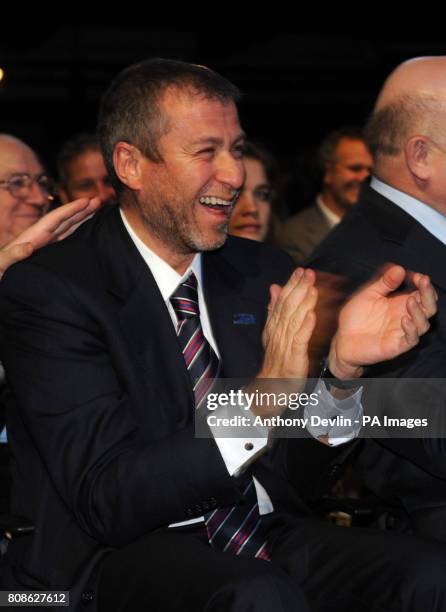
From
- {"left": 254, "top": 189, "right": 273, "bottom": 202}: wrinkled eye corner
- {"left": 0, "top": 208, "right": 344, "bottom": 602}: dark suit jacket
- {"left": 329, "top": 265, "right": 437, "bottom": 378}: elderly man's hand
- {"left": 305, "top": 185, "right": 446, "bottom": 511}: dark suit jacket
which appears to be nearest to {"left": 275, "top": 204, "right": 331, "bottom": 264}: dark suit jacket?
{"left": 254, "top": 189, "right": 273, "bottom": 202}: wrinkled eye corner

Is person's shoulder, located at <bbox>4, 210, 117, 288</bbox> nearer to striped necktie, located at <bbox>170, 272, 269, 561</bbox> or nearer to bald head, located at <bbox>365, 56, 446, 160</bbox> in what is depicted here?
striped necktie, located at <bbox>170, 272, 269, 561</bbox>

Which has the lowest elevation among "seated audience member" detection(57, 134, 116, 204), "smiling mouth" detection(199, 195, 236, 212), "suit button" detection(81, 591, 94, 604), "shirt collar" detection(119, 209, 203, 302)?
"seated audience member" detection(57, 134, 116, 204)

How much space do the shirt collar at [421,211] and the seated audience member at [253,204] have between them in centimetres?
181

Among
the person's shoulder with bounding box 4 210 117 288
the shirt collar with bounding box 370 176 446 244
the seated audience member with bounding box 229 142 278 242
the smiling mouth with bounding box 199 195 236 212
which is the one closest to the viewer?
the person's shoulder with bounding box 4 210 117 288

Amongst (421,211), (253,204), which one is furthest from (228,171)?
(253,204)

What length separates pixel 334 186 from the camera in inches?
262

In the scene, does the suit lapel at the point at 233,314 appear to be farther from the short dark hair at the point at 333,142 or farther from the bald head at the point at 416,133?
the short dark hair at the point at 333,142

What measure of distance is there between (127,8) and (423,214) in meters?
7.63

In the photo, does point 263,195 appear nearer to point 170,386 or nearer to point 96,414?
point 170,386

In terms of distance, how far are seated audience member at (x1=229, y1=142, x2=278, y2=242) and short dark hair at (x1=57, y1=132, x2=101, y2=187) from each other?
3.18 ft

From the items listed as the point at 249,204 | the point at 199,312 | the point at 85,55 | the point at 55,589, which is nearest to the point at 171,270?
the point at 199,312

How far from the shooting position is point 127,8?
32.6ft

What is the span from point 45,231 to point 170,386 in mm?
619

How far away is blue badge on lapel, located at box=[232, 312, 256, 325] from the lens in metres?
2.76
